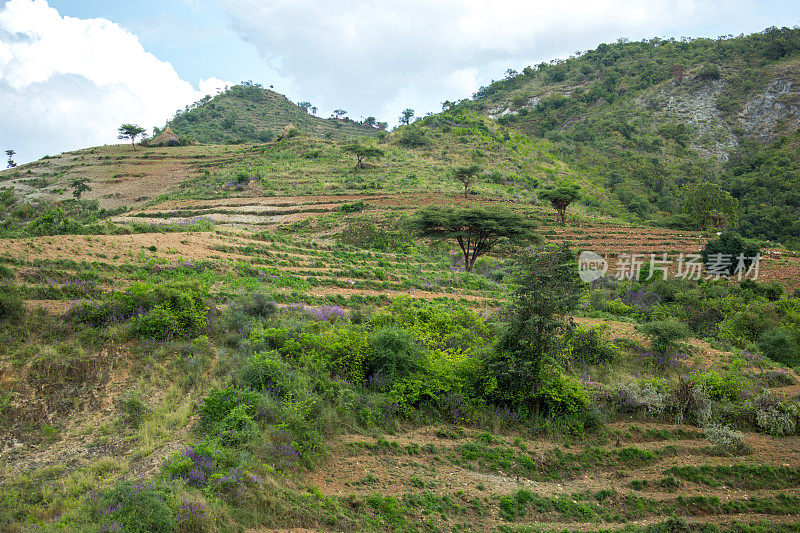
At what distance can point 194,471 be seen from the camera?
539 cm

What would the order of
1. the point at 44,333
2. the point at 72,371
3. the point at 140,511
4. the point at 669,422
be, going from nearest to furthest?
the point at 140,511 < the point at 72,371 < the point at 44,333 < the point at 669,422

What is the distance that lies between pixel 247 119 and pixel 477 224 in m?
76.8

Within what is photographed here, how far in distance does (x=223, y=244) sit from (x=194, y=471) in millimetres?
12270

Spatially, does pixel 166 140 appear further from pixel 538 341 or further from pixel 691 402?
pixel 691 402

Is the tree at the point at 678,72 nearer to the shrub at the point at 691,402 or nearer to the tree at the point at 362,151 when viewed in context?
the tree at the point at 362,151

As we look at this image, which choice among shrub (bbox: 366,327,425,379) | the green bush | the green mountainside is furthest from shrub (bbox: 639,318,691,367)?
the green mountainside

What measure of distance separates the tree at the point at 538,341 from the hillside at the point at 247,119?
64.2 m

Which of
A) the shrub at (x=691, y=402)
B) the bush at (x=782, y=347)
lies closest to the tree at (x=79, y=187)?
the shrub at (x=691, y=402)

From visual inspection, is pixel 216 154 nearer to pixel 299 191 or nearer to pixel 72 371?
pixel 299 191

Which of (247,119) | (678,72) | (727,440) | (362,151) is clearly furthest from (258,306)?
A: (678,72)

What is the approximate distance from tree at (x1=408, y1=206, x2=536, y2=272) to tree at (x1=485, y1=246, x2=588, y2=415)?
1043 centimetres

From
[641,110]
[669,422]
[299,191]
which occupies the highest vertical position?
[641,110]

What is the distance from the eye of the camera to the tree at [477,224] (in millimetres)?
20078

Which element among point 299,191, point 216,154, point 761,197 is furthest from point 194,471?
point 761,197
